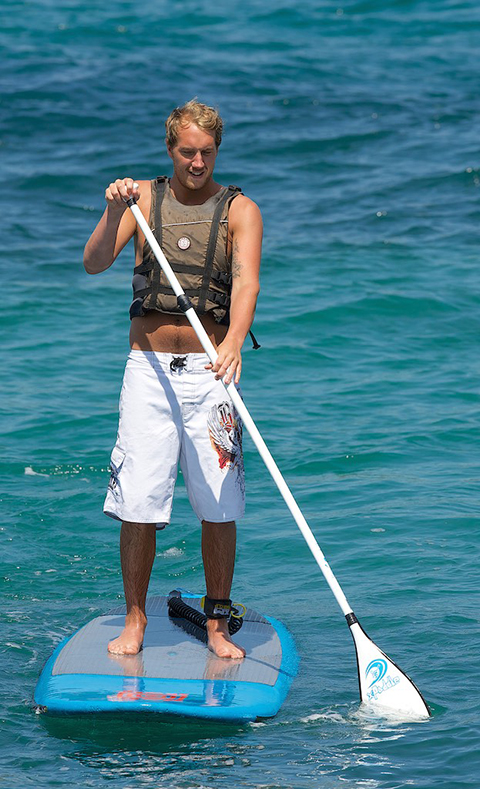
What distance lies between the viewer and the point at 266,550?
25.5 feet

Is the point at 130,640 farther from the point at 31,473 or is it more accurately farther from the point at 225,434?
the point at 31,473

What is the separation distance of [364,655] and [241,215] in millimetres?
2134

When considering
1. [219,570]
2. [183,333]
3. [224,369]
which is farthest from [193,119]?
[219,570]

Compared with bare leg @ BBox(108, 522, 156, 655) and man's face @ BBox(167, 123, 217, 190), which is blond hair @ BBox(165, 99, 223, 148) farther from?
bare leg @ BBox(108, 522, 156, 655)

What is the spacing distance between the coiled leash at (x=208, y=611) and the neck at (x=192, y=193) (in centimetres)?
195

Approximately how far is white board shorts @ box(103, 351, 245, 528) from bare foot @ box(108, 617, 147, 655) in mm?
605

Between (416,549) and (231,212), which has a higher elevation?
(231,212)

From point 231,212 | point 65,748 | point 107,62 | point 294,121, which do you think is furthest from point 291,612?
point 107,62

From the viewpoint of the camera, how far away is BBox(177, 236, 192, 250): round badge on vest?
5.60 metres

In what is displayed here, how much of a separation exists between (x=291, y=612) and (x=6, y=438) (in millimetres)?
3737

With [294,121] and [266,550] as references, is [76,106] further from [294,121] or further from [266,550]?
[266,550]

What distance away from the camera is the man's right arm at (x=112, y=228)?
5359mm

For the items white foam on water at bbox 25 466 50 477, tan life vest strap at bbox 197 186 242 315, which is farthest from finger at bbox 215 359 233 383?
white foam on water at bbox 25 466 50 477

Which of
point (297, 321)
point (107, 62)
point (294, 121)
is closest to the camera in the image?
→ point (297, 321)
